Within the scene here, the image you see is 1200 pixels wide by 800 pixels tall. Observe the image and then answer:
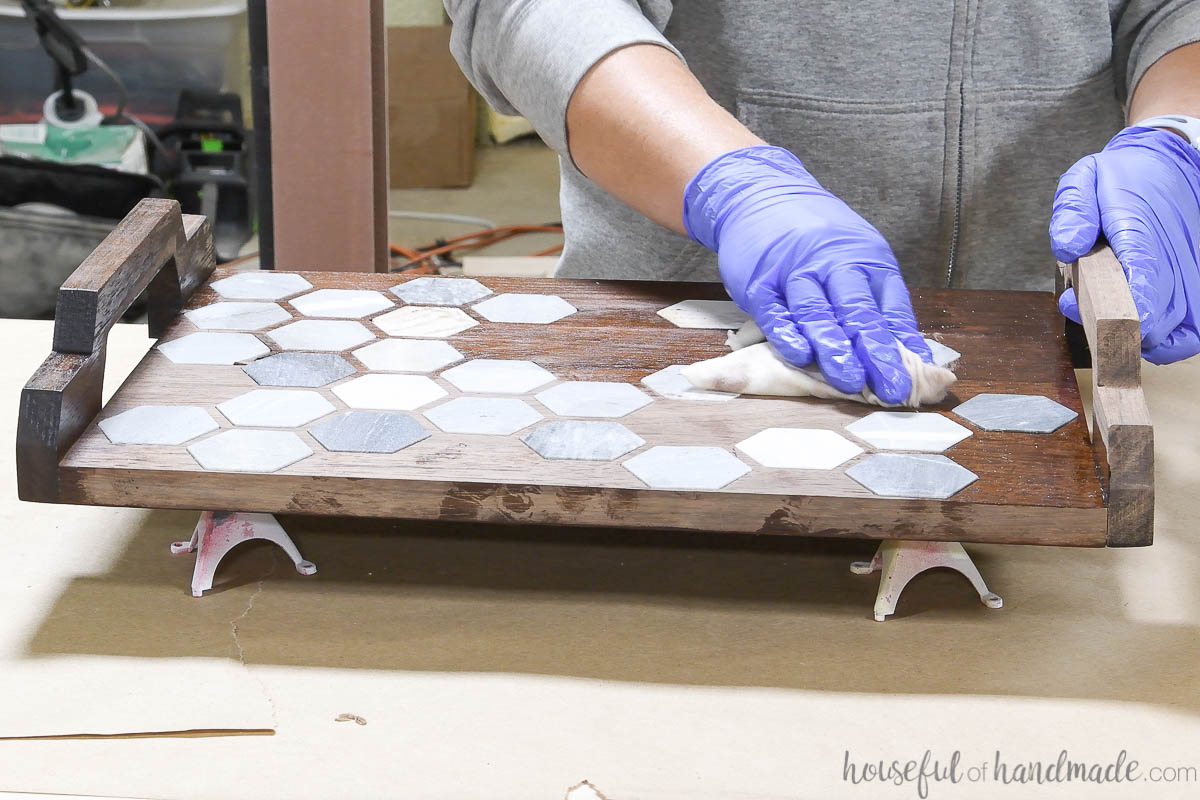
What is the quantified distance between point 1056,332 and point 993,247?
1.13ft

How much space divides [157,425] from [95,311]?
0.12m

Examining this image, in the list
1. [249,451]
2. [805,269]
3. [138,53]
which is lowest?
[249,451]

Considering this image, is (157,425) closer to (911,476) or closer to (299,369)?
(299,369)

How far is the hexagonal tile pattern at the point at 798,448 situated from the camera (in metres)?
0.80

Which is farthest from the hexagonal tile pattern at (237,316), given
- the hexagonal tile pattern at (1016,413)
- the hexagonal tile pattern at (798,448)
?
the hexagonal tile pattern at (1016,413)

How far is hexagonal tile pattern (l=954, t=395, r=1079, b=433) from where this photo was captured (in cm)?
85

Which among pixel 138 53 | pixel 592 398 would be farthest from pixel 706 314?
pixel 138 53

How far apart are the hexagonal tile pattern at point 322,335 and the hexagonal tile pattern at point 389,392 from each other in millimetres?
75

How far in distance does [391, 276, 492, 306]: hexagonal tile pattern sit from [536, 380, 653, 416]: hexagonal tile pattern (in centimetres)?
22

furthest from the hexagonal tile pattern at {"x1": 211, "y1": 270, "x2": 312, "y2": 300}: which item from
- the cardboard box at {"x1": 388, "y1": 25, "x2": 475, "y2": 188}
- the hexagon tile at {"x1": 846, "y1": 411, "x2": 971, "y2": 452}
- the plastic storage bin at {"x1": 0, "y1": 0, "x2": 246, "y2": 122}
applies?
the cardboard box at {"x1": 388, "y1": 25, "x2": 475, "y2": 188}

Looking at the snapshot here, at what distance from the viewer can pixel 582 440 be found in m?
0.82

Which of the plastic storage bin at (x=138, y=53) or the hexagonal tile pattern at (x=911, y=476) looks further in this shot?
the plastic storage bin at (x=138, y=53)

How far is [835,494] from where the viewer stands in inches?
29.8

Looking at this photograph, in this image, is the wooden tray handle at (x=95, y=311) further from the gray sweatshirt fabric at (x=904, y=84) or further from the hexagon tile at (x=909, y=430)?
the hexagon tile at (x=909, y=430)
